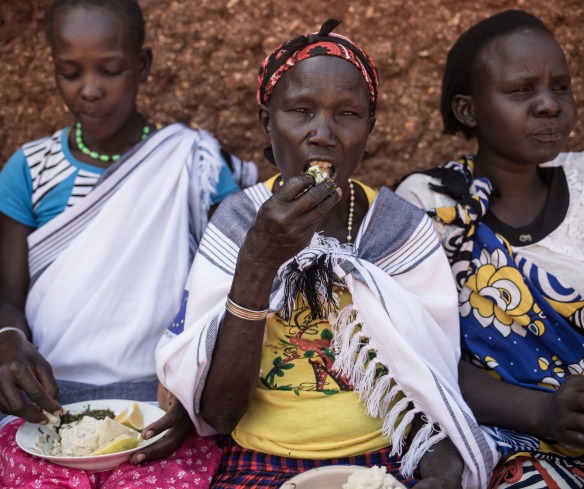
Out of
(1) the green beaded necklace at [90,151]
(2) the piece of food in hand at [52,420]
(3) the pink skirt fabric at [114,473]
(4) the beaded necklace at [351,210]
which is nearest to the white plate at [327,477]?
(3) the pink skirt fabric at [114,473]

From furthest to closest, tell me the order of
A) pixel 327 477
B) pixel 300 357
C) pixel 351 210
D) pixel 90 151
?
pixel 90 151 < pixel 351 210 < pixel 300 357 < pixel 327 477

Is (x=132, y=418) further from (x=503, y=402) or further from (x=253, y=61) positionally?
(x=253, y=61)

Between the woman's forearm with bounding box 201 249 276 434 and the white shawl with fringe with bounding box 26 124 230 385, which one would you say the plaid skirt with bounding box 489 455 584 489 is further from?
the white shawl with fringe with bounding box 26 124 230 385

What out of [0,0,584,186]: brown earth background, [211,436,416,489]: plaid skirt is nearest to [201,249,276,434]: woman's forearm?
[211,436,416,489]: plaid skirt

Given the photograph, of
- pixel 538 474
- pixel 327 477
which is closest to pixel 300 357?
pixel 327 477

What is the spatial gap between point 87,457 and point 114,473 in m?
0.12

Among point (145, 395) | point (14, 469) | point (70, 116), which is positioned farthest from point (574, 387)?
point (70, 116)

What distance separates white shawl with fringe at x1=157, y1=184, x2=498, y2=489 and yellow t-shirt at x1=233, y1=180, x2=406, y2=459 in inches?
2.1

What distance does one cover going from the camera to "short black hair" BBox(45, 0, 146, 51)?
277 centimetres

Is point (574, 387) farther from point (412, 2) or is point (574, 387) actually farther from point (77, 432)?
point (412, 2)

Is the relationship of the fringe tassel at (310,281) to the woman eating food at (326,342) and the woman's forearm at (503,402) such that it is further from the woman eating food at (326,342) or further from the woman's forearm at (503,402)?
the woman's forearm at (503,402)

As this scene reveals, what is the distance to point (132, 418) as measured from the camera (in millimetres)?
2350

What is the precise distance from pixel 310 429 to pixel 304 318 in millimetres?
328

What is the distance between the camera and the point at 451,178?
2.68m
